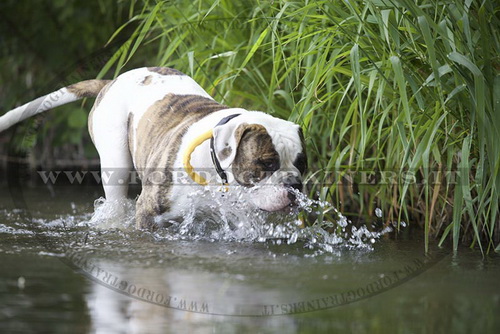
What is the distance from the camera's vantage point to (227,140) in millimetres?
3156

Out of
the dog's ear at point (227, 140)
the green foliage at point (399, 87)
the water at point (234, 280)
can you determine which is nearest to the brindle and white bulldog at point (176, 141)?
the dog's ear at point (227, 140)

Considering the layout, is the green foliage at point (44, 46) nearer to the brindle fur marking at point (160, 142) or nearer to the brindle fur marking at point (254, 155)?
the brindle fur marking at point (160, 142)

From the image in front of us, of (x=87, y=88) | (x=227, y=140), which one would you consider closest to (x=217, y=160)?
(x=227, y=140)

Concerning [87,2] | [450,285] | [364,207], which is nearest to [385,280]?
[450,285]

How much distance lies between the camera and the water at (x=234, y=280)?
2127mm

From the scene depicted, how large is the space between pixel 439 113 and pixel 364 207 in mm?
1131

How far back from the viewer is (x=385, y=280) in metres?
2.68

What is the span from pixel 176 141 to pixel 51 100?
91 cm

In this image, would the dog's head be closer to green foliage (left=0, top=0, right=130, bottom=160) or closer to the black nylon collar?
the black nylon collar

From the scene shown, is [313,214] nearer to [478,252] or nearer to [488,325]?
[478,252]

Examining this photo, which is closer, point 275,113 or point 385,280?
point 385,280

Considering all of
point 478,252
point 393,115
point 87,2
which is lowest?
point 478,252

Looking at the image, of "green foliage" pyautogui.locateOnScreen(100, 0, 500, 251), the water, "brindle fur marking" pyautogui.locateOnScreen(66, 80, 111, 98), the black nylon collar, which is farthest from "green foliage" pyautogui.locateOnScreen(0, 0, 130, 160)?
the black nylon collar

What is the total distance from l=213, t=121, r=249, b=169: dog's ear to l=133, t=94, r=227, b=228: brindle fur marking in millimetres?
285
